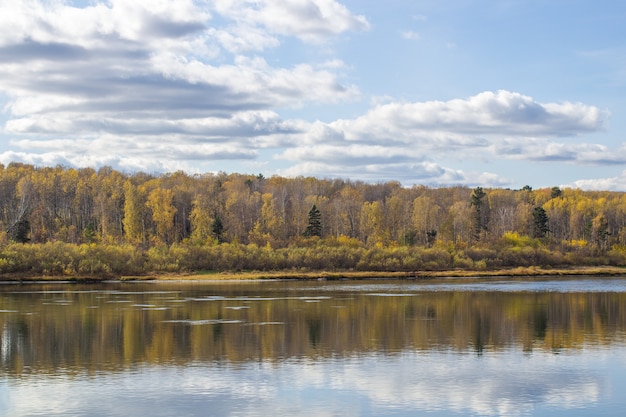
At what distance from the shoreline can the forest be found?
200 centimetres

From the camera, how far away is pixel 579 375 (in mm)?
26109

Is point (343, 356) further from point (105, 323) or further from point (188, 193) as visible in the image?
point (188, 193)

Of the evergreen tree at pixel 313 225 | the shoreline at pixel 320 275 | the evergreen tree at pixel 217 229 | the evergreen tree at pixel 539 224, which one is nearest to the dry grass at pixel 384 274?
the shoreline at pixel 320 275

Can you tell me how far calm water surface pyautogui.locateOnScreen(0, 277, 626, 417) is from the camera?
2217 centimetres

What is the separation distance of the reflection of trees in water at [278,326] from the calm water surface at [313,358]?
0.36 feet

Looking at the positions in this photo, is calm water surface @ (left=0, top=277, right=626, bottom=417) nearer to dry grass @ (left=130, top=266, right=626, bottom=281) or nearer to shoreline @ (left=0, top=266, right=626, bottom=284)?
shoreline @ (left=0, top=266, right=626, bottom=284)

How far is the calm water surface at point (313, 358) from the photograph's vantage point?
2217 cm

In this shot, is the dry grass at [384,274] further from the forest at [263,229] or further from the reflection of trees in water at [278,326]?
the reflection of trees in water at [278,326]

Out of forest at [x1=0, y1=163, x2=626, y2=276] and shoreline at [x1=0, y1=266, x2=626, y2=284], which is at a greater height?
forest at [x1=0, y1=163, x2=626, y2=276]

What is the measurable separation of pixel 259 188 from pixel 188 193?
91.6ft

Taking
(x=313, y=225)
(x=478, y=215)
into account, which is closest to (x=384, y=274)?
(x=313, y=225)

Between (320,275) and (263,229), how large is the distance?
35.3m

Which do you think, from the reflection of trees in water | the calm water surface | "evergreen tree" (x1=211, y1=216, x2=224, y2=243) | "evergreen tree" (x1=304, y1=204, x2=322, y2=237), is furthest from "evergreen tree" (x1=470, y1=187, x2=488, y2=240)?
the calm water surface

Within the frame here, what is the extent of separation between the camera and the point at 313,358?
98.2 ft
